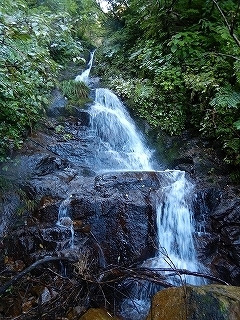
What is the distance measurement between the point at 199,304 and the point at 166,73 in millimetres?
6326

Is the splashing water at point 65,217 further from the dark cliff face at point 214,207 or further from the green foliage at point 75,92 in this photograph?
the green foliage at point 75,92

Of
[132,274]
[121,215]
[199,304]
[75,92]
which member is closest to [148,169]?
[121,215]

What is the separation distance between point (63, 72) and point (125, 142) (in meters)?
4.53

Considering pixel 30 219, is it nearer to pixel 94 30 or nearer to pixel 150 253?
pixel 150 253

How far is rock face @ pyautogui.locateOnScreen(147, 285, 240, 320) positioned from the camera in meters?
2.10

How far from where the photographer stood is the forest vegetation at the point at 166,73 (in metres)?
4.73

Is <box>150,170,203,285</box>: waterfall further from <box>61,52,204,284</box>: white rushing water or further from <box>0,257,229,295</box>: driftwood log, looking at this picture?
<box>0,257,229,295</box>: driftwood log

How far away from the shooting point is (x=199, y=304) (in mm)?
2154

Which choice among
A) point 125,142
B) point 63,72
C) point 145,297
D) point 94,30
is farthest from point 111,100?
point 94,30

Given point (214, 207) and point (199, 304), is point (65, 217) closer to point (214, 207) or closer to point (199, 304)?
point (214, 207)

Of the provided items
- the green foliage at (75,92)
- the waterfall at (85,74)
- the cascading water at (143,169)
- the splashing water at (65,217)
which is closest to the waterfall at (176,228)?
the cascading water at (143,169)

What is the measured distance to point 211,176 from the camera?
5.71 metres

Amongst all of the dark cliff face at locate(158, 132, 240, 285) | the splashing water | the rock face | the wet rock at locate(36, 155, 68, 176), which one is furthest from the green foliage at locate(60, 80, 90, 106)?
the rock face

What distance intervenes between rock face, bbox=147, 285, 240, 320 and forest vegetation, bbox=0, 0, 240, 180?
294 centimetres
